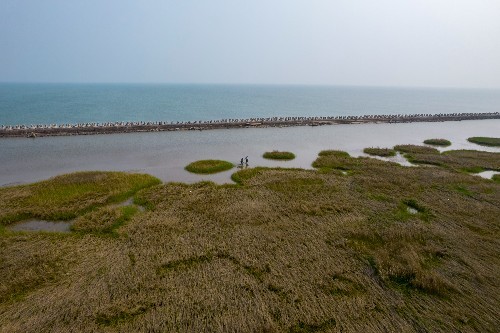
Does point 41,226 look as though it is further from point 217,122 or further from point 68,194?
point 217,122

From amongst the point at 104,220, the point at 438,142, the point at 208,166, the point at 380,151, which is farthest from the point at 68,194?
the point at 438,142

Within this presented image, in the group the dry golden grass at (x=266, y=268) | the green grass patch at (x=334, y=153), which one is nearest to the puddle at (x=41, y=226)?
the dry golden grass at (x=266, y=268)

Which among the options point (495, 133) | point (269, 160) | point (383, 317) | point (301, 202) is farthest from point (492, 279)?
point (495, 133)

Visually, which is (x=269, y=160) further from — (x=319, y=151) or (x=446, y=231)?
(x=446, y=231)

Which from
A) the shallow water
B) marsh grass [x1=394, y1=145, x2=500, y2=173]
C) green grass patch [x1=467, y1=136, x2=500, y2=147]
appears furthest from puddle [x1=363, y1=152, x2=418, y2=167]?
green grass patch [x1=467, y1=136, x2=500, y2=147]

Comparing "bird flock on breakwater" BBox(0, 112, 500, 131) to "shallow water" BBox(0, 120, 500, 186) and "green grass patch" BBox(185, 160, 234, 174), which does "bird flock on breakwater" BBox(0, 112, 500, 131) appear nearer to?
"shallow water" BBox(0, 120, 500, 186)
